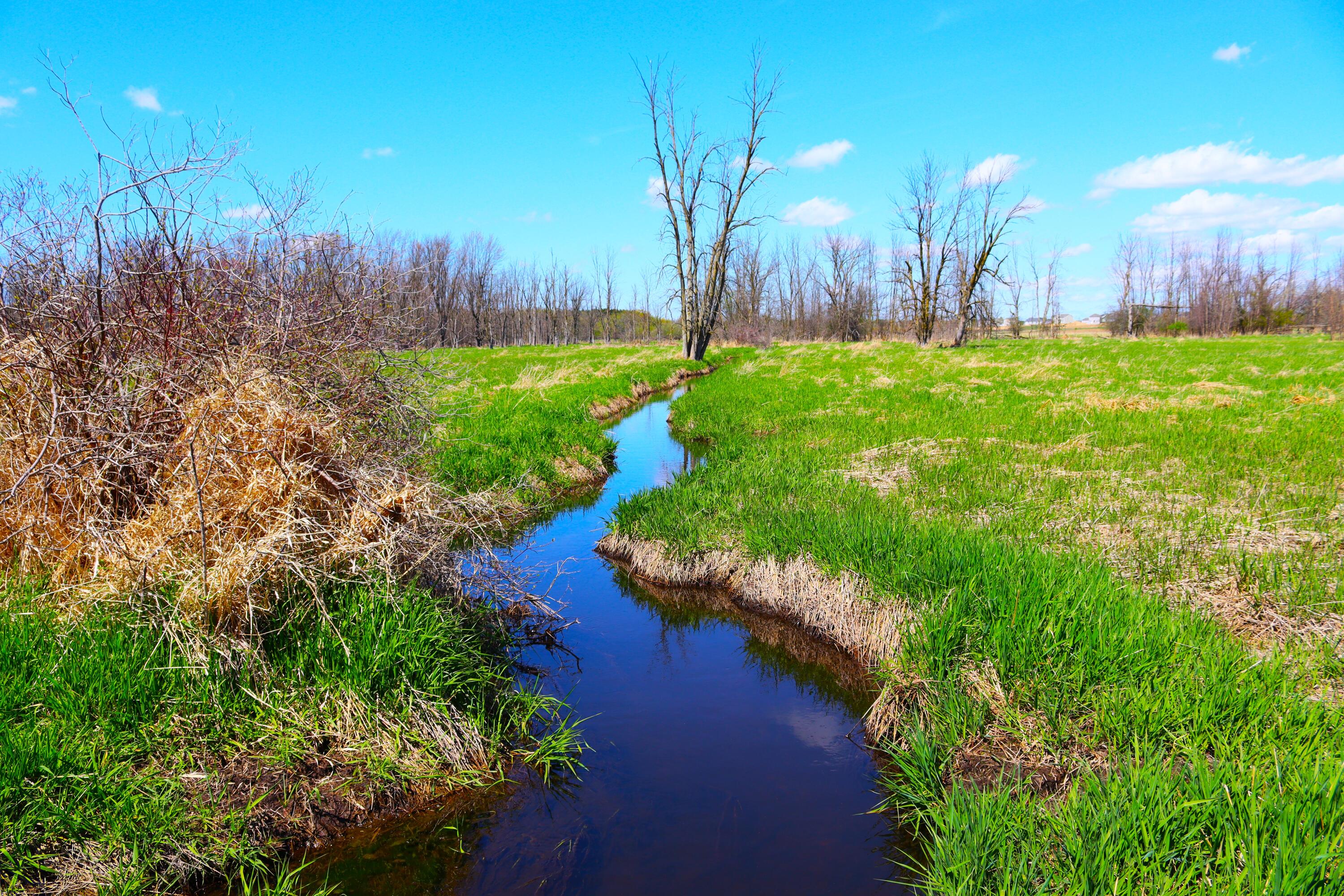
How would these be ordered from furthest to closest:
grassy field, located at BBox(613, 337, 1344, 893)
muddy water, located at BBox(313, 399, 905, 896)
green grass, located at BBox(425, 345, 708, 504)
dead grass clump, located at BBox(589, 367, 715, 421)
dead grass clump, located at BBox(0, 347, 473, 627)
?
dead grass clump, located at BBox(589, 367, 715, 421) < green grass, located at BBox(425, 345, 708, 504) < dead grass clump, located at BBox(0, 347, 473, 627) < muddy water, located at BBox(313, 399, 905, 896) < grassy field, located at BBox(613, 337, 1344, 893)

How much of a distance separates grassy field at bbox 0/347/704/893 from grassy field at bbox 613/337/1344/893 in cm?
257

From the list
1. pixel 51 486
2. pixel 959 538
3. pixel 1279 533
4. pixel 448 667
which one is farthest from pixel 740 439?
pixel 51 486

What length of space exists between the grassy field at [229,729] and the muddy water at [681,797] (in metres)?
0.30

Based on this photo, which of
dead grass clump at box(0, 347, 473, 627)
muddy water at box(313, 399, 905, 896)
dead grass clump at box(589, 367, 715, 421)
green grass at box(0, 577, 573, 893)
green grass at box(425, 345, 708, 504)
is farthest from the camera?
dead grass clump at box(589, 367, 715, 421)

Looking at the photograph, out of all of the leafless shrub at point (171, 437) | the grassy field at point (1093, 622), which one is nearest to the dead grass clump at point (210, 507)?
the leafless shrub at point (171, 437)

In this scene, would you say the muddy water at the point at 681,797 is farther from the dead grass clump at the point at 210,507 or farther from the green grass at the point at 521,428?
the green grass at the point at 521,428

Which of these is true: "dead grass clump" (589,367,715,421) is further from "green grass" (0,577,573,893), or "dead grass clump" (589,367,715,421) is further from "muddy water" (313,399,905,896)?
"green grass" (0,577,573,893)

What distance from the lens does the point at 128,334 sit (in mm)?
4508

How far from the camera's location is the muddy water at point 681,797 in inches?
133

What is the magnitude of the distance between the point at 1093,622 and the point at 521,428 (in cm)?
966

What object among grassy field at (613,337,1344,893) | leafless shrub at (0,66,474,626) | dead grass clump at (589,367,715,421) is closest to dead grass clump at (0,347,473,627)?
leafless shrub at (0,66,474,626)

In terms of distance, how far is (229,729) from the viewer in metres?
3.58

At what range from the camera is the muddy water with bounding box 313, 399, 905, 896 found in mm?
3371

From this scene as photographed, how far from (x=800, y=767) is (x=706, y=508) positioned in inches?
153
